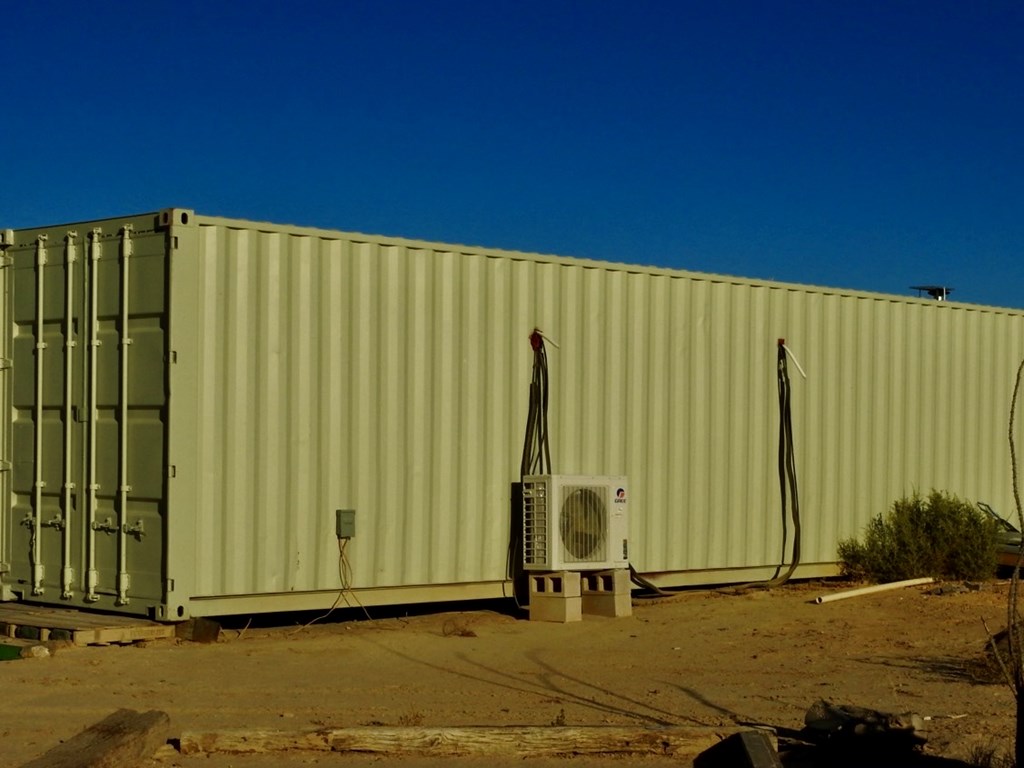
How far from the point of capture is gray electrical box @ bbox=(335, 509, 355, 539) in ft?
36.8

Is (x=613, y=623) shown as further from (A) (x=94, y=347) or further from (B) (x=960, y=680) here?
(A) (x=94, y=347)

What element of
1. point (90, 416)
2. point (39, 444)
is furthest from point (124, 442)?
point (39, 444)

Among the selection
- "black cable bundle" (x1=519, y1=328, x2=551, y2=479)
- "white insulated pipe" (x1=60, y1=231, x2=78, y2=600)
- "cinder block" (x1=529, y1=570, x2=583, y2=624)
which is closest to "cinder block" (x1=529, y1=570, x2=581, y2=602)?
"cinder block" (x1=529, y1=570, x2=583, y2=624)

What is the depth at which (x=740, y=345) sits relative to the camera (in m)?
14.1

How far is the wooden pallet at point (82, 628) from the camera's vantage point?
9.93 m

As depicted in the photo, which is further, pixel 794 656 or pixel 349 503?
pixel 349 503

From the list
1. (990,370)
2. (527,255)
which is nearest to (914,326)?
(990,370)

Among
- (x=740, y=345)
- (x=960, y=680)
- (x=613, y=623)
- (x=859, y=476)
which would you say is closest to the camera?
(x=960, y=680)

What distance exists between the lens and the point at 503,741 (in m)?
6.70

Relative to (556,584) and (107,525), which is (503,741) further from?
(556,584)

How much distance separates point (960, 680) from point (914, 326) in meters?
7.42

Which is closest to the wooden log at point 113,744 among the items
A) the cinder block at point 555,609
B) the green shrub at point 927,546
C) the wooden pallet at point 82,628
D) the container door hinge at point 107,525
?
the wooden pallet at point 82,628

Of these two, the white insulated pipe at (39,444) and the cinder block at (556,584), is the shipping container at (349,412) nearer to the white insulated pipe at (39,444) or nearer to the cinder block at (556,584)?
the white insulated pipe at (39,444)

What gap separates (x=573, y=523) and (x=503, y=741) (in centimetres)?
559
